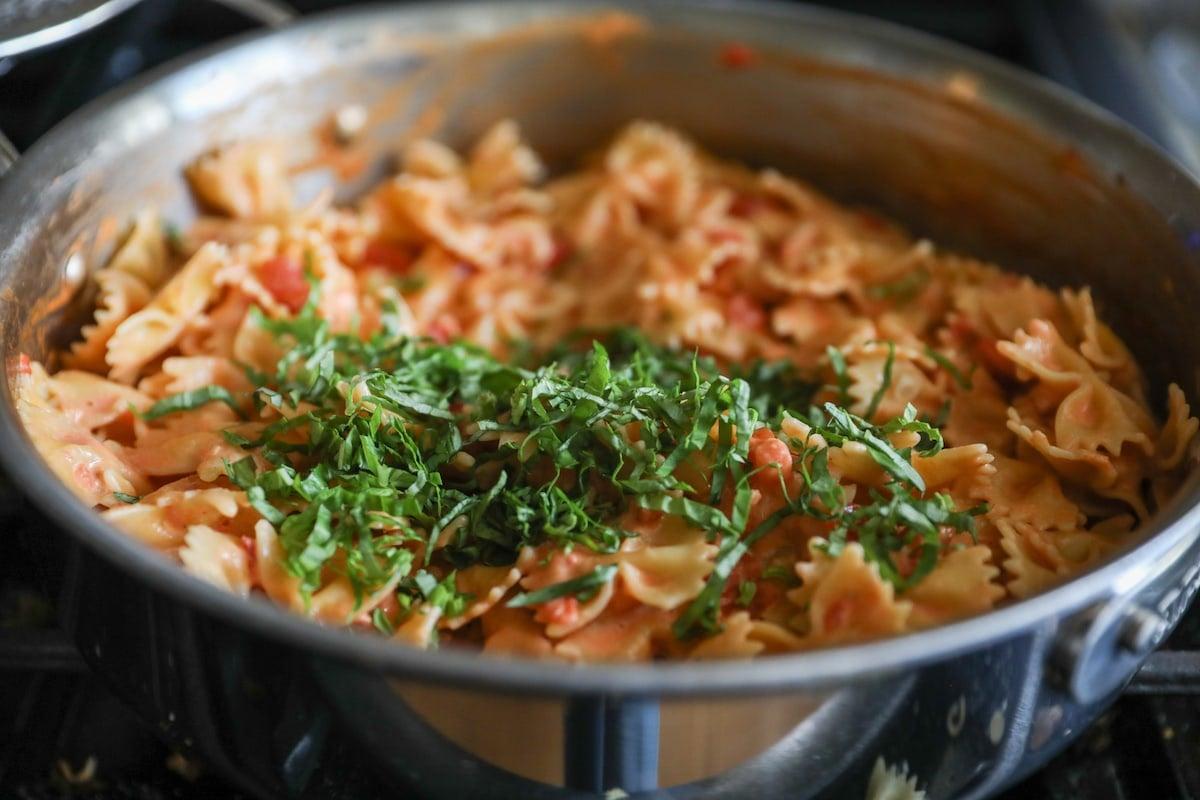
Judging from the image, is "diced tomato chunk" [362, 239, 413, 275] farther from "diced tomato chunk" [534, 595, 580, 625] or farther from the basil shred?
"diced tomato chunk" [534, 595, 580, 625]

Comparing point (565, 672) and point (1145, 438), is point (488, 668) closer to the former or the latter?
point (565, 672)

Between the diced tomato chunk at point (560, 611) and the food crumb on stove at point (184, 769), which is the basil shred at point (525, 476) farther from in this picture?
the food crumb on stove at point (184, 769)

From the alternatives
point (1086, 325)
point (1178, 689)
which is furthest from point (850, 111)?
point (1178, 689)

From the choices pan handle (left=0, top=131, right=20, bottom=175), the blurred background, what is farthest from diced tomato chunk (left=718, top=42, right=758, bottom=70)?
pan handle (left=0, top=131, right=20, bottom=175)

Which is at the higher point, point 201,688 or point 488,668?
point 488,668

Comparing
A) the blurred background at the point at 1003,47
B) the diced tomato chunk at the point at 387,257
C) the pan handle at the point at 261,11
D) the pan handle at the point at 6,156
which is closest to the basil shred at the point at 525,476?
the pan handle at the point at 6,156

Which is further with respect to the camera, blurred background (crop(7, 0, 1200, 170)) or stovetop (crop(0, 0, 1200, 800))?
blurred background (crop(7, 0, 1200, 170))
